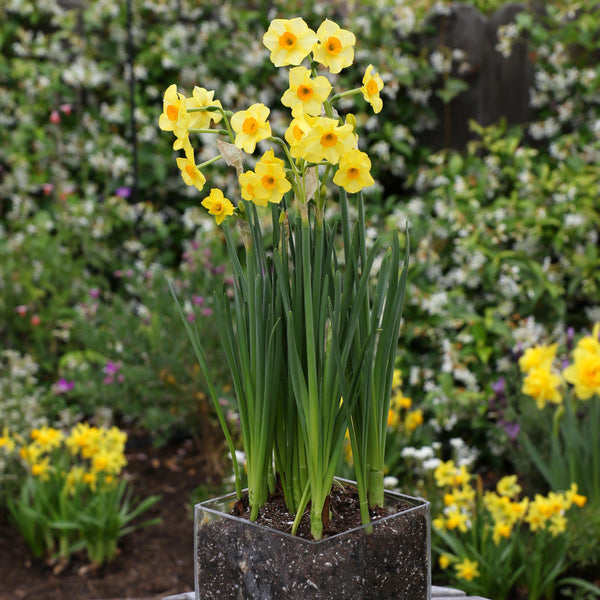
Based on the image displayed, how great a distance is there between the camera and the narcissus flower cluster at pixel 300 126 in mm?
636

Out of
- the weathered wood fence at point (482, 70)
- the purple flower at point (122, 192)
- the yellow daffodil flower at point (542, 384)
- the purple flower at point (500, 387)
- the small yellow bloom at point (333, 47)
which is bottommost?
the purple flower at point (500, 387)

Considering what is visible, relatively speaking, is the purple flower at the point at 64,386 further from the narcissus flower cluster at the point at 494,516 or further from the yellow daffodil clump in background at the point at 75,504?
the narcissus flower cluster at the point at 494,516

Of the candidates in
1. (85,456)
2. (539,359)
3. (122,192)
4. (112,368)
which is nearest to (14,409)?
(112,368)

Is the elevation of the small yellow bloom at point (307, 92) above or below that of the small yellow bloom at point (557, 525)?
above

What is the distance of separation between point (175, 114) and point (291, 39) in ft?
0.46

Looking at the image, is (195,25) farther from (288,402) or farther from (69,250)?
(288,402)

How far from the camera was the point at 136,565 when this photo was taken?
204 cm

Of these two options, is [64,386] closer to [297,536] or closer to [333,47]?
[297,536]

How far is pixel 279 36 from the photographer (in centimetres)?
67

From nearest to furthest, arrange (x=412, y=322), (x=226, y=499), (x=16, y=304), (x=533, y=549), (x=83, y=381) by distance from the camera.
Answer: (x=226, y=499) → (x=533, y=549) → (x=83, y=381) → (x=412, y=322) → (x=16, y=304)

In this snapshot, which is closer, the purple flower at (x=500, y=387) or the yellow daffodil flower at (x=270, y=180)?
the yellow daffodil flower at (x=270, y=180)

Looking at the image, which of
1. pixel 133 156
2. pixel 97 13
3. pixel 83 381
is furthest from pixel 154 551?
pixel 97 13

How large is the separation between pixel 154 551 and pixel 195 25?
2.69m

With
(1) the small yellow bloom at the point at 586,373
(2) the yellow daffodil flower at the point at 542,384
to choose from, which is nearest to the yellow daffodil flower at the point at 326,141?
(1) the small yellow bloom at the point at 586,373
